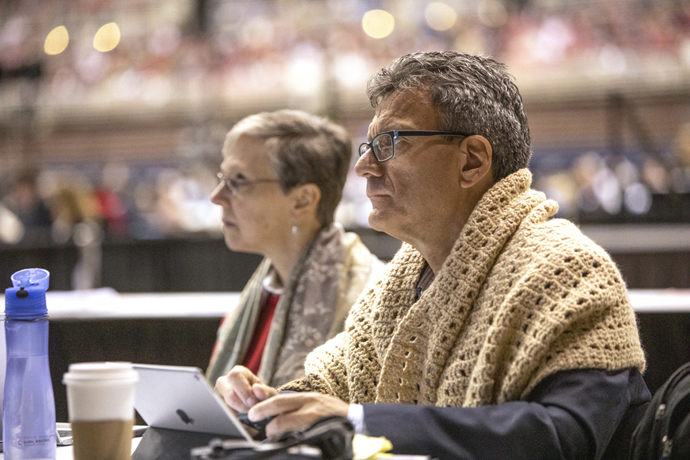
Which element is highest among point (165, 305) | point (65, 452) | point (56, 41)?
point (56, 41)

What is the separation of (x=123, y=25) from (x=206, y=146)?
3.81 meters

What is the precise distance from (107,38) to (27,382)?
11.9 meters

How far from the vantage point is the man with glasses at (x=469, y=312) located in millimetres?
1095

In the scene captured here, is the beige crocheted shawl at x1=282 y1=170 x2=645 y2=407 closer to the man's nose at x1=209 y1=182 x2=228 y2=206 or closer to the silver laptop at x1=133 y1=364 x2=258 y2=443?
the silver laptop at x1=133 y1=364 x2=258 y2=443

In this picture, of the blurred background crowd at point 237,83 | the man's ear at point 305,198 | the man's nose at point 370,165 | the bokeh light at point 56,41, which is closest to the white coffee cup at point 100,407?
the man's nose at point 370,165

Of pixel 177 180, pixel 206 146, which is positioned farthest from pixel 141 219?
pixel 206 146

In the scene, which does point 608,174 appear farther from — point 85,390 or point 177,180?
point 85,390

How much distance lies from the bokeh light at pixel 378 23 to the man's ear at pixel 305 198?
8.96 m

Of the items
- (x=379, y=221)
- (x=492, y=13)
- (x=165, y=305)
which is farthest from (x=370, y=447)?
(x=492, y=13)

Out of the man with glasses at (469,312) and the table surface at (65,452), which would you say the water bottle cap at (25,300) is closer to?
the table surface at (65,452)

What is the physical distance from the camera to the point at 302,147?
2342 mm

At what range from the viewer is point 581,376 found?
1105 mm

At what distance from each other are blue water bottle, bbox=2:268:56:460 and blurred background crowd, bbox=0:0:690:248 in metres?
6.36

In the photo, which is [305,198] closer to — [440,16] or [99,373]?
[99,373]
